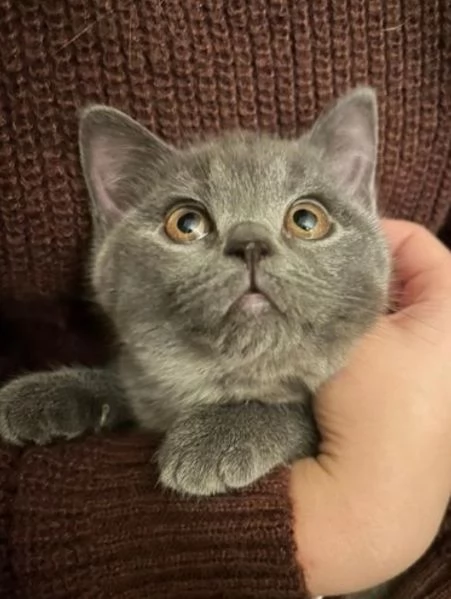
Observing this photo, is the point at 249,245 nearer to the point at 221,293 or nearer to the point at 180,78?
the point at 221,293

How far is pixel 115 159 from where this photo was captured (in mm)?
1104

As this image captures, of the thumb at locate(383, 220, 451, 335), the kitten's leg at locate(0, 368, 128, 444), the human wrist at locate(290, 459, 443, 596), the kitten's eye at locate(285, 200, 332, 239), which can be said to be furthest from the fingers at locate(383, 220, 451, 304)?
the kitten's leg at locate(0, 368, 128, 444)

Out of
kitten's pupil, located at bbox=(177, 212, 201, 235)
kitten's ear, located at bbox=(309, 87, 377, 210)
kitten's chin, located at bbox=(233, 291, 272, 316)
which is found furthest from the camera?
kitten's ear, located at bbox=(309, 87, 377, 210)

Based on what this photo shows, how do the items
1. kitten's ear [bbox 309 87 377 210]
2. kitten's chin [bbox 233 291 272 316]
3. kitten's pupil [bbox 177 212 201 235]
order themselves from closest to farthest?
1. kitten's chin [bbox 233 291 272 316]
2. kitten's pupil [bbox 177 212 201 235]
3. kitten's ear [bbox 309 87 377 210]

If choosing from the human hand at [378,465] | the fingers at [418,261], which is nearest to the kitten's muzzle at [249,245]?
the human hand at [378,465]

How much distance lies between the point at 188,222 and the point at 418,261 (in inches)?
14.3

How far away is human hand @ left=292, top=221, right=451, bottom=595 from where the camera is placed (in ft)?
2.97

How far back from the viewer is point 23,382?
3.71 feet

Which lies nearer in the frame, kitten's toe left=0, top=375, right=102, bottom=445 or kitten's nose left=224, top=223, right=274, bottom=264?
kitten's nose left=224, top=223, right=274, bottom=264

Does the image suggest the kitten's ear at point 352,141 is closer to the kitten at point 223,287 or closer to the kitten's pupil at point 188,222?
the kitten at point 223,287

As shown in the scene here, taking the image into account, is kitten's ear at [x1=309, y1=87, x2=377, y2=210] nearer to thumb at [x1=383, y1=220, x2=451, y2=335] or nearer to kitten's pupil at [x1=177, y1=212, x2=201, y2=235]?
thumb at [x1=383, y1=220, x2=451, y2=335]

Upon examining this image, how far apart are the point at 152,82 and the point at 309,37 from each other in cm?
22

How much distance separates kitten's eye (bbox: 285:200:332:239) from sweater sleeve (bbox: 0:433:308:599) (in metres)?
0.29

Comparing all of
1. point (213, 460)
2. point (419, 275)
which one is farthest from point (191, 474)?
point (419, 275)
